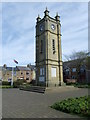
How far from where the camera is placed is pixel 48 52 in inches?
926

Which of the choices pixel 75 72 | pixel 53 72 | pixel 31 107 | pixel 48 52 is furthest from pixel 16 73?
pixel 31 107

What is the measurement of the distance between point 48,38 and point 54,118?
19073mm

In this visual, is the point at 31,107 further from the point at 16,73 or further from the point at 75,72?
the point at 16,73

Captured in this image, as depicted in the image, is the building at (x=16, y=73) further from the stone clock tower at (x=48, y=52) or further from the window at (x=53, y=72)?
the window at (x=53, y=72)

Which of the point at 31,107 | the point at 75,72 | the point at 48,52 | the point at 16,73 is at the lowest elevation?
the point at 31,107

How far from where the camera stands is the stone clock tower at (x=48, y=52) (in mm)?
23203

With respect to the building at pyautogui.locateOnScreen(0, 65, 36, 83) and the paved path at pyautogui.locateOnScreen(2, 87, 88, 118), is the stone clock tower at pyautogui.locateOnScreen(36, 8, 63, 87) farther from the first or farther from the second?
the building at pyautogui.locateOnScreen(0, 65, 36, 83)

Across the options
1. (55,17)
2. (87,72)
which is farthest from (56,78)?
(87,72)

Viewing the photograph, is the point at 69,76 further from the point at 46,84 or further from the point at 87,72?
the point at 46,84

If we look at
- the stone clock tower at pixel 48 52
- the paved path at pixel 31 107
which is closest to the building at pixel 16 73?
the stone clock tower at pixel 48 52

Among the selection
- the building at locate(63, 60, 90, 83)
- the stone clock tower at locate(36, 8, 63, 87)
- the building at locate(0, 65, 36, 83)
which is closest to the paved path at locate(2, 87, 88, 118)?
the stone clock tower at locate(36, 8, 63, 87)

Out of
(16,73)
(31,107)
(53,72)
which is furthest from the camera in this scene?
(16,73)

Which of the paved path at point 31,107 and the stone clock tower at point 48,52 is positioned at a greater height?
the stone clock tower at point 48,52

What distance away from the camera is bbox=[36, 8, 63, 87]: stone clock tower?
23203 mm
